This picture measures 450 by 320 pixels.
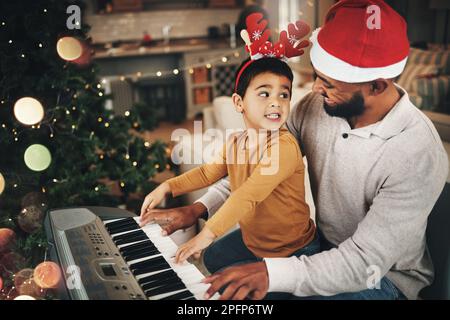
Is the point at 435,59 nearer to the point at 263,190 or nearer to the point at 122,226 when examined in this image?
the point at 263,190

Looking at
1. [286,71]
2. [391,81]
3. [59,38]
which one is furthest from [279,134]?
[59,38]

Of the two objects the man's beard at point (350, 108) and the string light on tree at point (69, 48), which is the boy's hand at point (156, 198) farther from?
the string light on tree at point (69, 48)

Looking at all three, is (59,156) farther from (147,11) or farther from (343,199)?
(147,11)

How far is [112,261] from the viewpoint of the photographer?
92 cm

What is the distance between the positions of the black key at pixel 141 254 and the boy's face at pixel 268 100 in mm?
347

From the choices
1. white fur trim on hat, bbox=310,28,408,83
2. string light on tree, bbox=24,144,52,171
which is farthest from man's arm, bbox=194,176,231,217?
string light on tree, bbox=24,144,52,171

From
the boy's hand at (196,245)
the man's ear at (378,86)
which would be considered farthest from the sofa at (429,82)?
the boy's hand at (196,245)

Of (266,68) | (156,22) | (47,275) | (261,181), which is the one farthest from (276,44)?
(156,22)

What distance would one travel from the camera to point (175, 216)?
1.03 metres

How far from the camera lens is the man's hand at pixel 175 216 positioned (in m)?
1.03

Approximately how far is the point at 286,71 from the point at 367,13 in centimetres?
17

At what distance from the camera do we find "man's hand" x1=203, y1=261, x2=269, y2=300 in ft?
2.75

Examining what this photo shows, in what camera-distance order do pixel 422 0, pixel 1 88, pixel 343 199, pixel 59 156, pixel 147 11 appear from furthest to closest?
pixel 147 11, pixel 59 156, pixel 1 88, pixel 422 0, pixel 343 199
